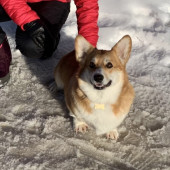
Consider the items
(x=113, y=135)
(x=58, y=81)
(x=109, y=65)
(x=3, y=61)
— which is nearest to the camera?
(x=109, y=65)

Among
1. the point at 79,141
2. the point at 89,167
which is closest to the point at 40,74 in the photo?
the point at 79,141

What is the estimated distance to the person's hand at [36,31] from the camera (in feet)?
7.68

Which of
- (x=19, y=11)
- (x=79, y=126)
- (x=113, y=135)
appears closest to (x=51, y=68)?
(x=19, y=11)

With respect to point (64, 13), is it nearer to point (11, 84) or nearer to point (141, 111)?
point (11, 84)

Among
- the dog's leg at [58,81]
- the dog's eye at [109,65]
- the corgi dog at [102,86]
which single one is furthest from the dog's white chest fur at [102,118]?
the dog's leg at [58,81]

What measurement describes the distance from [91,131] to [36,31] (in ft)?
3.40

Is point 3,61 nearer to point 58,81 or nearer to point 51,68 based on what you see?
point 51,68

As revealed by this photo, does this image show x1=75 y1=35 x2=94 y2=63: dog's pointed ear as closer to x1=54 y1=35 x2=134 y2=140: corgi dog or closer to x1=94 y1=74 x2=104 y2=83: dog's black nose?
x1=54 y1=35 x2=134 y2=140: corgi dog

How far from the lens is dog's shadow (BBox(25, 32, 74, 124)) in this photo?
2396mm

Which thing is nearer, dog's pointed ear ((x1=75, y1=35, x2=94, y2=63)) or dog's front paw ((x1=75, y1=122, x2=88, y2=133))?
dog's pointed ear ((x1=75, y1=35, x2=94, y2=63))

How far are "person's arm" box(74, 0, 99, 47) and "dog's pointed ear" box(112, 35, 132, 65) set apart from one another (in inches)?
16.0

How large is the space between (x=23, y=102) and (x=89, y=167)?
2.84 feet

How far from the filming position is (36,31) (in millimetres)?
→ 2375

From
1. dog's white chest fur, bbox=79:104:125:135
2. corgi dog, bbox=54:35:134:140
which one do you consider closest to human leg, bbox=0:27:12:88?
corgi dog, bbox=54:35:134:140
